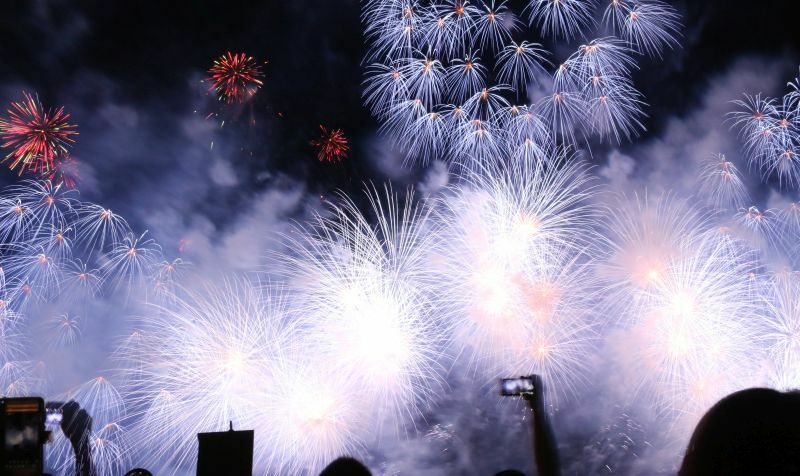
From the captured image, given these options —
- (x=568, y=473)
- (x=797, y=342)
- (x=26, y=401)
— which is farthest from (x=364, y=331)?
(x=568, y=473)

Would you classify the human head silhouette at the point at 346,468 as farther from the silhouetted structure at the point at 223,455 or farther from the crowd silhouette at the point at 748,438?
the crowd silhouette at the point at 748,438

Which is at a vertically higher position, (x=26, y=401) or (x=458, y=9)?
(x=458, y=9)

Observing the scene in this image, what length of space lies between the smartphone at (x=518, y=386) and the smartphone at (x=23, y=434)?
10.3 meters

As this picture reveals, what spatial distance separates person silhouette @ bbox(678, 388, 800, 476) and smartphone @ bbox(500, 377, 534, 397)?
12.5 m

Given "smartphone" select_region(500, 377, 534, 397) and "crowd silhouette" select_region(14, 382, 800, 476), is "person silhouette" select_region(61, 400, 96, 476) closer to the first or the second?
"smartphone" select_region(500, 377, 534, 397)

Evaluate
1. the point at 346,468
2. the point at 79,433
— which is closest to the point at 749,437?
the point at 346,468

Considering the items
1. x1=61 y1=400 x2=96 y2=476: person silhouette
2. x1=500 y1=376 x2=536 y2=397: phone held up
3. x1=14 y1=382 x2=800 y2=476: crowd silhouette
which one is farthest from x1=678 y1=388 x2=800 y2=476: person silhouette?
x1=61 y1=400 x2=96 y2=476: person silhouette

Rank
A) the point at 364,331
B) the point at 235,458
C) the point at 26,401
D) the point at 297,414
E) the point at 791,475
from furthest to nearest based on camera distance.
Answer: the point at 297,414, the point at 364,331, the point at 26,401, the point at 235,458, the point at 791,475

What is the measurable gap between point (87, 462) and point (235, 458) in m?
22.2

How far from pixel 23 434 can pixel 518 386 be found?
10673 millimetres

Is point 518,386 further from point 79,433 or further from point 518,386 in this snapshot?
point 79,433

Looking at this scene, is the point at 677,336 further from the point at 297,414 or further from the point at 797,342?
the point at 297,414

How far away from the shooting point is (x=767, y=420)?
1.63 metres

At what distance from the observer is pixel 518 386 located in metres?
13.7
